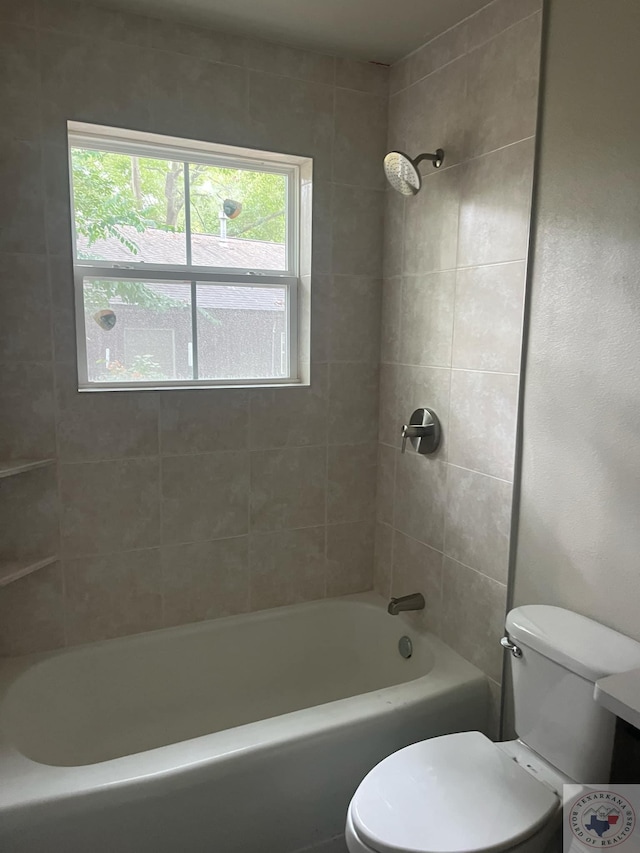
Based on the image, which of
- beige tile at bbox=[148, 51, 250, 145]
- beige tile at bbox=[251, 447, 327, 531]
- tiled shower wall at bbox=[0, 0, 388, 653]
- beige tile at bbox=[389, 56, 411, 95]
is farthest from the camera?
beige tile at bbox=[251, 447, 327, 531]

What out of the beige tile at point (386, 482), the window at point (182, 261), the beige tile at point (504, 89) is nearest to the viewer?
the beige tile at point (504, 89)

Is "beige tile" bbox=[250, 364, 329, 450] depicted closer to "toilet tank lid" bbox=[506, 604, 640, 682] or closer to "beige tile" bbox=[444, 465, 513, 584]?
"beige tile" bbox=[444, 465, 513, 584]

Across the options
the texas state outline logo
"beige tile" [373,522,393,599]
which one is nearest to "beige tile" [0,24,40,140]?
"beige tile" [373,522,393,599]

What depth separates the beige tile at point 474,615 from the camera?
1.90m

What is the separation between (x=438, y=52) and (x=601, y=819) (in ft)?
7.39

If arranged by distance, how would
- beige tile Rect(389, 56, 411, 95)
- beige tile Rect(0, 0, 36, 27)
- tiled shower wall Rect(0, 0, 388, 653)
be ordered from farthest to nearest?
1. beige tile Rect(389, 56, 411, 95)
2. tiled shower wall Rect(0, 0, 388, 653)
3. beige tile Rect(0, 0, 36, 27)

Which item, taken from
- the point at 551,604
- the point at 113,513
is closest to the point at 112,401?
the point at 113,513

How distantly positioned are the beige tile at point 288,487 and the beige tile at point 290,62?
137cm

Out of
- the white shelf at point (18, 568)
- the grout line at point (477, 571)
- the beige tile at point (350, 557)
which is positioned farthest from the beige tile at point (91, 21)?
the grout line at point (477, 571)

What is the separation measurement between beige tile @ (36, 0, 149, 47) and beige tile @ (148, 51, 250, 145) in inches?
3.3

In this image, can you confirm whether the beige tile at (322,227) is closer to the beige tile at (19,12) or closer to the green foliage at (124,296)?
the green foliage at (124,296)

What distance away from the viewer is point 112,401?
2070 mm

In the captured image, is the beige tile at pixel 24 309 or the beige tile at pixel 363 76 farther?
the beige tile at pixel 363 76

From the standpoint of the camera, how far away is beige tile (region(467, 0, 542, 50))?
5.50 feet
